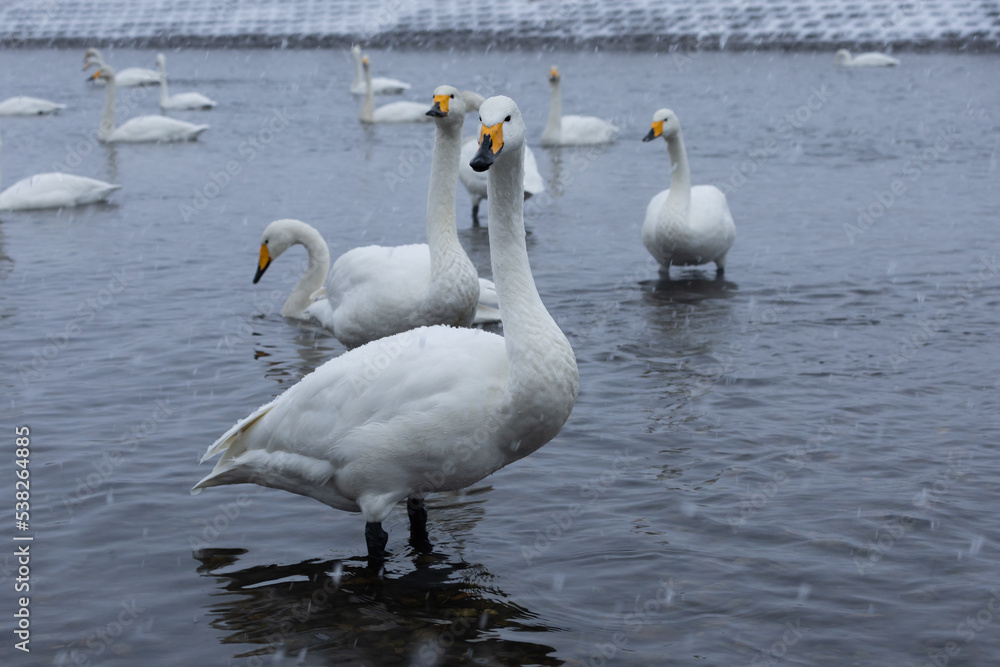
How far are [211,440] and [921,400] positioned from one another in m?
4.88

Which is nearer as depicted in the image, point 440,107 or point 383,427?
point 383,427

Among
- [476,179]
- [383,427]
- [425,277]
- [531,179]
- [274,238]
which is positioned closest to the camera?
[383,427]

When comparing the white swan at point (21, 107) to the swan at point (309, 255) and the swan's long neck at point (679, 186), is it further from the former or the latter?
the swan's long neck at point (679, 186)

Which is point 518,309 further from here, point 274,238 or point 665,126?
point 665,126

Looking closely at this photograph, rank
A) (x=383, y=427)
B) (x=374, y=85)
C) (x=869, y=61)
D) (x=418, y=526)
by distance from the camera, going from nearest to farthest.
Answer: (x=383, y=427), (x=418, y=526), (x=374, y=85), (x=869, y=61)

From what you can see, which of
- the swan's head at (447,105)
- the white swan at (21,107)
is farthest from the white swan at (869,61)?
the swan's head at (447,105)

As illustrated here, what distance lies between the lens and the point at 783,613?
4898mm

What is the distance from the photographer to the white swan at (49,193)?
607 inches

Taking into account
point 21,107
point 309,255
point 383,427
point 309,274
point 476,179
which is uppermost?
point 21,107

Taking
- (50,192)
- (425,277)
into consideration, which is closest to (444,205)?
(425,277)

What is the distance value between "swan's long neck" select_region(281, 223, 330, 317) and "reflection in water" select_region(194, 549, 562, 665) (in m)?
4.93

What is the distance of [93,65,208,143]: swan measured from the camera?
23250 mm

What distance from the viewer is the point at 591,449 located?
6961 millimetres

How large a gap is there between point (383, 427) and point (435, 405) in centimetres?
29
